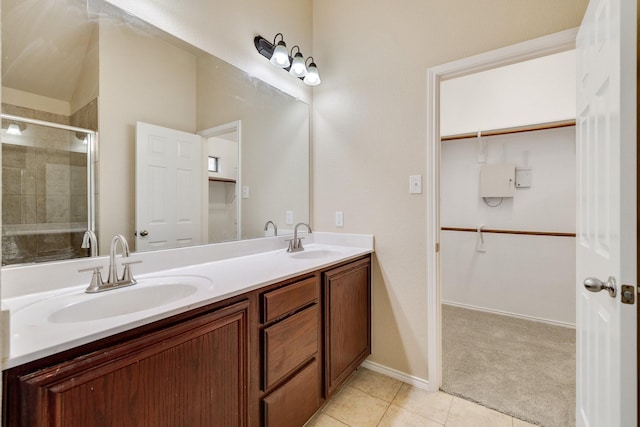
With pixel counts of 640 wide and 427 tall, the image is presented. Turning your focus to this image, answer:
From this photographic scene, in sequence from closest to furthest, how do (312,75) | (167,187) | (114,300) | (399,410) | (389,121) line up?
(114,300), (167,187), (399,410), (389,121), (312,75)

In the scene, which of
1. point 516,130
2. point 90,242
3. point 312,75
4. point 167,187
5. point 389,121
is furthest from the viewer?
point 516,130

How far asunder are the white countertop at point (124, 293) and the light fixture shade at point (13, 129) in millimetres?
567

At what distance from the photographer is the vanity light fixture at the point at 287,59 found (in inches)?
73.6

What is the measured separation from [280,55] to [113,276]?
1.53 meters

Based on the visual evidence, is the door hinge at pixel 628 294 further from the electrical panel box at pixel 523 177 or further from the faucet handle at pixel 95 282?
the electrical panel box at pixel 523 177

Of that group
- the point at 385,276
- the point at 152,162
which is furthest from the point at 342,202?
the point at 152,162

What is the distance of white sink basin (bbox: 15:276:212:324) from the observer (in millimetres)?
938

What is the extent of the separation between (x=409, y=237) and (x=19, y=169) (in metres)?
1.85

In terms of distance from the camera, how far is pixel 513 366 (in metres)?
2.03

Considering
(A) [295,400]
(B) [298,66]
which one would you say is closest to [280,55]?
(B) [298,66]

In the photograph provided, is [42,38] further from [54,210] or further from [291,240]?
[291,240]

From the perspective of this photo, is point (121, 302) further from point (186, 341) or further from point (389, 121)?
point (389, 121)

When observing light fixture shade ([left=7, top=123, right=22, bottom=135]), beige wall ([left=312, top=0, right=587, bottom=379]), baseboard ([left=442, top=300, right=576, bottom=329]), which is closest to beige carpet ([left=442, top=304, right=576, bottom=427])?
baseboard ([left=442, top=300, right=576, bottom=329])

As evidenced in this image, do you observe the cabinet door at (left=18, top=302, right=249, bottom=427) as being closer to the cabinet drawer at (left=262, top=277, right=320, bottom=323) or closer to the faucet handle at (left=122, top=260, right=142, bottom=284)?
the cabinet drawer at (left=262, top=277, right=320, bottom=323)
